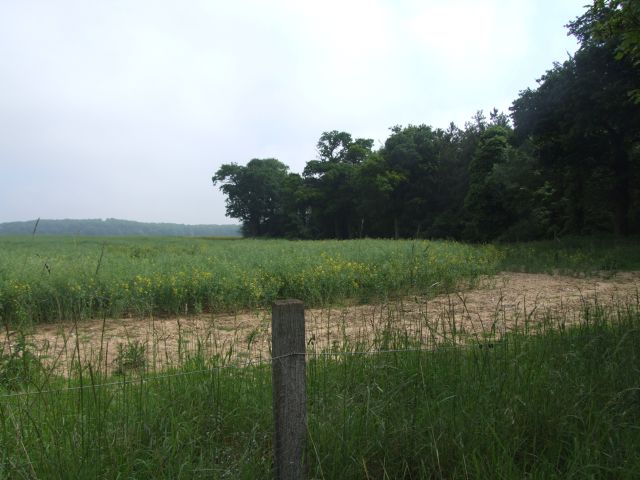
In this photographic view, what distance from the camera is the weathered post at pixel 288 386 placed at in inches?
82.9

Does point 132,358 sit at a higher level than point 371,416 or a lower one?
higher

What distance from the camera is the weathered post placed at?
211 centimetres

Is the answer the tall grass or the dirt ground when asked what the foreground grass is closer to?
the dirt ground

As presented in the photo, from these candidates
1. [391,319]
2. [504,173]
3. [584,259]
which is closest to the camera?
[391,319]

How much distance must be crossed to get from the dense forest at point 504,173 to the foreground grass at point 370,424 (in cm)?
156

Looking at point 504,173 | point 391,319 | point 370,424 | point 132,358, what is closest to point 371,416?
point 370,424

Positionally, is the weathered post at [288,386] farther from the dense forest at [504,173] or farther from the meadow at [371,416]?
the dense forest at [504,173]

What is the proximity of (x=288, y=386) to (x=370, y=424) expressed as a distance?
2.30 ft

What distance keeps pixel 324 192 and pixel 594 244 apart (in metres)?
42.0

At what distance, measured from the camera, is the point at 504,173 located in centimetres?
2808

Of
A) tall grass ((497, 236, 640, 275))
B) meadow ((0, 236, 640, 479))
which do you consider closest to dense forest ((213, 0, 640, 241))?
meadow ((0, 236, 640, 479))

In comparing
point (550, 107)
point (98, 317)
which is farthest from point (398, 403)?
point (550, 107)

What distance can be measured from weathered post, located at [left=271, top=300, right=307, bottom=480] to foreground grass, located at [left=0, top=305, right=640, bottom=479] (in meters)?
0.11

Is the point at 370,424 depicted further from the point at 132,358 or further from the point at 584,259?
the point at 584,259
